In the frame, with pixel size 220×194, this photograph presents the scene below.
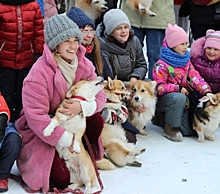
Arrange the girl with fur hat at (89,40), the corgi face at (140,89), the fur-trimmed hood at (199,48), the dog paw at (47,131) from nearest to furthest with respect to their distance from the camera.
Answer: the dog paw at (47,131)
the girl with fur hat at (89,40)
the corgi face at (140,89)
the fur-trimmed hood at (199,48)

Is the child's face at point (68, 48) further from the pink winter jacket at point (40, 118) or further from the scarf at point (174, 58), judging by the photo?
the scarf at point (174, 58)

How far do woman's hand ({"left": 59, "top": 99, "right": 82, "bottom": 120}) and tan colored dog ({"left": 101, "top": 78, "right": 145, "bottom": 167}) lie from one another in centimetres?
60

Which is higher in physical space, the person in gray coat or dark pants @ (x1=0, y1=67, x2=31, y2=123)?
the person in gray coat

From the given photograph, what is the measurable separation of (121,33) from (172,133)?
1.07m

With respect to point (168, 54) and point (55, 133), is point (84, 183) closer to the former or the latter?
point (55, 133)

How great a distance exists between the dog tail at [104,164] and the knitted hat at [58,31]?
945mm

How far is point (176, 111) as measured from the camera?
4.26 m

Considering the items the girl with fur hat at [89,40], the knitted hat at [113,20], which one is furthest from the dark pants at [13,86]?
the knitted hat at [113,20]

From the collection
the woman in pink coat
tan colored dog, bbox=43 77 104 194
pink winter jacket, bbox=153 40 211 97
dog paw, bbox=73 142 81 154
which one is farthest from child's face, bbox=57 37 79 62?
pink winter jacket, bbox=153 40 211 97

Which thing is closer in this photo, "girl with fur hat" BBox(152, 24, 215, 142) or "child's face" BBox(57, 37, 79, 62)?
"child's face" BBox(57, 37, 79, 62)

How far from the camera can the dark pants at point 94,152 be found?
3057 millimetres

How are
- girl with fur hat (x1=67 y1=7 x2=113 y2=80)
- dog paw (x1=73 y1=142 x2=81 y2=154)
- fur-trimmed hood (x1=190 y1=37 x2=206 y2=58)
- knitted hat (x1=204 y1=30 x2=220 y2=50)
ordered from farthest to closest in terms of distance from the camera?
fur-trimmed hood (x1=190 y1=37 x2=206 y2=58), knitted hat (x1=204 y1=30 x2=220 y2=50), girl with fur hat (x1=67 y1=7 x2=113 y2=80), dog paw (x1=73 y1=142 x2=81 y2=154)

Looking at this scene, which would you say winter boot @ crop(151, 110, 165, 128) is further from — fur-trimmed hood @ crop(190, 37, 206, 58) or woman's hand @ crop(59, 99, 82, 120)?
woman's hand @ crop(59, 99, 82, 120)

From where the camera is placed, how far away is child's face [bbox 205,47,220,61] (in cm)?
445
